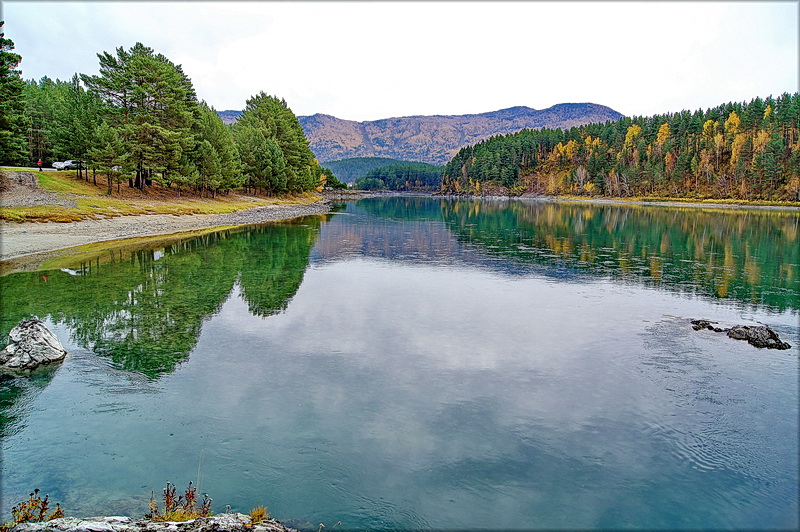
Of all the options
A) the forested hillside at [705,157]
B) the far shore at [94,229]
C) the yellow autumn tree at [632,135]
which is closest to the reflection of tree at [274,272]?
the far shore at [94,229]

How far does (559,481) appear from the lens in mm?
9461

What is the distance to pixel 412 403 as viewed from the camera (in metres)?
12.7

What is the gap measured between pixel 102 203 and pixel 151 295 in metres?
38.3

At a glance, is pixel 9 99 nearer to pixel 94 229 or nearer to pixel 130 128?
pixel 94 229

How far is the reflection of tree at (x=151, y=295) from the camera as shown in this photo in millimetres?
16953

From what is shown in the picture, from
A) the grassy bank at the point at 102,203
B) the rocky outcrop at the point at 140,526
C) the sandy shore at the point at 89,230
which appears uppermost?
the grassy bank at the point at 102,203

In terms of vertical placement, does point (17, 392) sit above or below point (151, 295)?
below

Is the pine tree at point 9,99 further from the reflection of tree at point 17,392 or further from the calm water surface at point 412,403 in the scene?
the reflection of tree at point 17,392

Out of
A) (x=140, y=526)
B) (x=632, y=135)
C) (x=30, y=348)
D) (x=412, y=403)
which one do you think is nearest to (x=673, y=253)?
(x=412, y=403)

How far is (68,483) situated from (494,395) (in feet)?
31.7

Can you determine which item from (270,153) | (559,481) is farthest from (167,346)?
(270,153)

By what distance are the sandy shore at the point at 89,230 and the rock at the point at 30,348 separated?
20883 millimetres

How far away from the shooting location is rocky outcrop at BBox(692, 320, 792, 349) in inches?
689

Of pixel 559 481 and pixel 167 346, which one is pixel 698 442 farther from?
pixel 167 346
